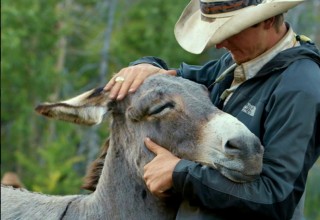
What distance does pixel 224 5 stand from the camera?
592 centimetres

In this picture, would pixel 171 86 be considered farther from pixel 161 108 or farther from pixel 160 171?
pixel 160 171

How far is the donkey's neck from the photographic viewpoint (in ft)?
20.4

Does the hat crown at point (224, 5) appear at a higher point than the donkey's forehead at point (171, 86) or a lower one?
higher

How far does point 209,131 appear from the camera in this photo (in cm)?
572

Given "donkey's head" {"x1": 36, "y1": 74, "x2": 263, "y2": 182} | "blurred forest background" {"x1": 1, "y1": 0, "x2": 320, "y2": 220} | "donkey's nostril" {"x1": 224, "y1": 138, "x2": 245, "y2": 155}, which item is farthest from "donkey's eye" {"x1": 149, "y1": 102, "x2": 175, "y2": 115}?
"blurred forest background" {"x1": 1, "y1": 0, "x2": 320, "y2": 220}

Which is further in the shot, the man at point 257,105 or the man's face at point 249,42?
the man's face at point 249,42

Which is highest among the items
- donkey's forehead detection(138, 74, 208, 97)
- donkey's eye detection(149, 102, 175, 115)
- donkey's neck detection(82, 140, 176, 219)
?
donkey's forehead detection(138, 74, 208, 97)

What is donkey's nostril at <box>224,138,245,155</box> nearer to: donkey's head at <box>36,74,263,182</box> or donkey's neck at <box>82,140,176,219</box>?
donkey's head at <box>36,74,263,182</box>

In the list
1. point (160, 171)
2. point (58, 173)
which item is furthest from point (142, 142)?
point (58, 173)

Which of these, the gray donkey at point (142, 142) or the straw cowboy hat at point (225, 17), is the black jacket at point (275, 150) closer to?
the gray donkey at point (142, 142)

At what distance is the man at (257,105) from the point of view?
548 cm

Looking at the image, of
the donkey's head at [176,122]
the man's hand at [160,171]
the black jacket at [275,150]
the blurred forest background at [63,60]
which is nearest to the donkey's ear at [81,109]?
the donkey's head at [176,122]

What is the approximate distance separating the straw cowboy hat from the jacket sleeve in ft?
1.44

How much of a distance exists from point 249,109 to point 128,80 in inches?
35.6
